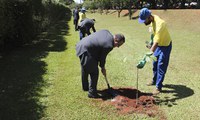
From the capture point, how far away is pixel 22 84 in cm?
863

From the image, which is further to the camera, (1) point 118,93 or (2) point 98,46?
(1) point 118,93

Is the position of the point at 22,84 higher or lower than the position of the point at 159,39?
lower

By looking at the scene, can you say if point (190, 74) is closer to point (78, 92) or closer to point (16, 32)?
point (78, 92)

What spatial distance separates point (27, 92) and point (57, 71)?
251 cm

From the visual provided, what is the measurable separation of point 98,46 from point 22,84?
289cm

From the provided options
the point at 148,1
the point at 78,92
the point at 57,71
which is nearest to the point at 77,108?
the point at 78,92

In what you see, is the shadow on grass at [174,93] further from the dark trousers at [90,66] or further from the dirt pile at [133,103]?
the dark trousers at [90,66]

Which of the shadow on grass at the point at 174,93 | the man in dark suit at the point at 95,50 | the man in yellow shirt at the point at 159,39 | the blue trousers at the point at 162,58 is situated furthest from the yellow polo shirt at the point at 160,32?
the shadow on grass at the point at 174,93

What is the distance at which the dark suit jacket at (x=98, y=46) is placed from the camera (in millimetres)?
6698

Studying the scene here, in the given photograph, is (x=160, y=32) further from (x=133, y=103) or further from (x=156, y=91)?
(x=133, y=103)

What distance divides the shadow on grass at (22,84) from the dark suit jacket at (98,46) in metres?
1.53

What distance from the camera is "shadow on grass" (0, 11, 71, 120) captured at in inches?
261

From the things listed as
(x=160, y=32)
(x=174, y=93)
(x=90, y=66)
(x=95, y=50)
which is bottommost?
(x=174, y=93)

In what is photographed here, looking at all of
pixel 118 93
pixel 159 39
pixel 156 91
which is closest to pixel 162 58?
pixel 159 39
